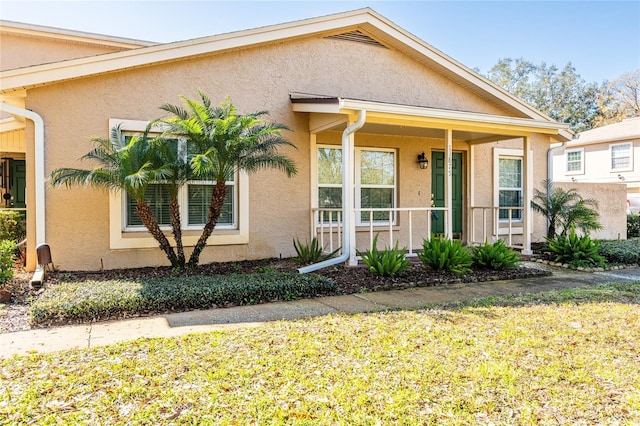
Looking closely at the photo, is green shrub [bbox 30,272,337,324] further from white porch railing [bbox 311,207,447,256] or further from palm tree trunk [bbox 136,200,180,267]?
white porch railing [bbox 311,207,447,256]

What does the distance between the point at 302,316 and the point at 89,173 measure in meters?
3.82

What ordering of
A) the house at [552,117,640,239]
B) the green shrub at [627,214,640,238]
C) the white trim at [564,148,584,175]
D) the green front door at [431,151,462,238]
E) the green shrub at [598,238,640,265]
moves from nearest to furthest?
1. the green shrub at [598,238,640,265]
2. the green front door at [431,151,462,238]
3. the green shrub at [627,214,640,238]
4. the house at [552,117,640,239]
5. the white trim at [564,148,584,175]

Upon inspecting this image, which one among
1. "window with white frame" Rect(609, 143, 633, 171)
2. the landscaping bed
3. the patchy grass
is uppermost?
"window with white frame" Rect(609, 143, 633, 171)

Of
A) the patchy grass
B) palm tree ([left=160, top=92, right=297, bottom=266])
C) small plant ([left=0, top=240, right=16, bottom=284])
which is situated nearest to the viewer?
the patchy grass

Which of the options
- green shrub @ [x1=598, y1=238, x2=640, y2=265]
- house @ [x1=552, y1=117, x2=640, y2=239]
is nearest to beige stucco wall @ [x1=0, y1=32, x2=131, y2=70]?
green shrub @ [x1=598, y1=238, x2=640, y2=265]

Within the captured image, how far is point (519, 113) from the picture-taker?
35.6 feet

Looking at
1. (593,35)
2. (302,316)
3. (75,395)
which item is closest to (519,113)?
(302,316)

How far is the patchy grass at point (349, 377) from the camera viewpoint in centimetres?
266

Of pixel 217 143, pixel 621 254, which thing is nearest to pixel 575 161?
pixel 621 254

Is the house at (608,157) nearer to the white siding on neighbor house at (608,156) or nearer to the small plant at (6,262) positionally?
the white siding on neighbor house at (608,156)

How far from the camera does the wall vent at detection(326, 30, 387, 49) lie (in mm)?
9195

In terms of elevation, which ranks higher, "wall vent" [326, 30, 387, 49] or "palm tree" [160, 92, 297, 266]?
"wall vent" [326, 30, 387, 49]

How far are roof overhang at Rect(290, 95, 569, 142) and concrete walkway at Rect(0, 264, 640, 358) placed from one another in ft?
9.86

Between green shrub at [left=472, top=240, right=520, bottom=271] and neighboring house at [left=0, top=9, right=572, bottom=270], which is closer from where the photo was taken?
neighboring house at [left=0, top=9, right=572, bottom=270]
